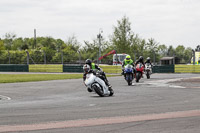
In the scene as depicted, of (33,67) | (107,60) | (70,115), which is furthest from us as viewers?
(107,60)

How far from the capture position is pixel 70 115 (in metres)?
8.35

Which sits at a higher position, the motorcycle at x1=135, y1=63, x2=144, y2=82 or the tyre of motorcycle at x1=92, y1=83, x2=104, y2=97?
the motorcycle at x1=135, y1=63, x2=144, y2=82

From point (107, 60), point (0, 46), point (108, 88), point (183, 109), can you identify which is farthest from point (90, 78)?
point (0, 46)

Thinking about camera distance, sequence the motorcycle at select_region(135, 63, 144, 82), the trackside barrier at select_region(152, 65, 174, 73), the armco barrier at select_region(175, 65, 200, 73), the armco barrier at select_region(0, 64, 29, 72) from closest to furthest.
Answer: the motorcycle at select_region(135, 63, 144, 82) < the armco barrier at select_region(175, 65, 200, 73) < the trackside barrier at select_region(152, 65, 174, 73) < the armco barrier at select_region(0, 64, 29, 72)

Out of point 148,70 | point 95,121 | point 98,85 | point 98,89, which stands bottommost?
point 95,121

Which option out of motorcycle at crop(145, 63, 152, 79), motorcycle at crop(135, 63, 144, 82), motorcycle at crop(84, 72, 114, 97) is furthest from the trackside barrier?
motorcycle at crop(84, 72, 114, 97)

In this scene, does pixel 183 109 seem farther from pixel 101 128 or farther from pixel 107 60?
pixel 107 60

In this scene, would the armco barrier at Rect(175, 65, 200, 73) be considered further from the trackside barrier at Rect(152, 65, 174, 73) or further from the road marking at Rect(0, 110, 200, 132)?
the road marking at Rect(0, 110, 200, 132)

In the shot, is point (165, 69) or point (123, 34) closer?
point (165, 69)

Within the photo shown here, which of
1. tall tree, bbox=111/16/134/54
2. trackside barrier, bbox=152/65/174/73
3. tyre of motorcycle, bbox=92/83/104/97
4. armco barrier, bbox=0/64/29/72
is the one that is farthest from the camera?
tall tree, bbox=111/16/134/54

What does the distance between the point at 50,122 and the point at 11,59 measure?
128 feet

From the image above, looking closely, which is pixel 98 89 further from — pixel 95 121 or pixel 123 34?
pixel 123 34

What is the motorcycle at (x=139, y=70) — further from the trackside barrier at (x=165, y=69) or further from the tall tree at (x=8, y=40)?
the tall tree at (x=8, y=40)

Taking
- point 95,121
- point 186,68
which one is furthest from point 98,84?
point 186,68
